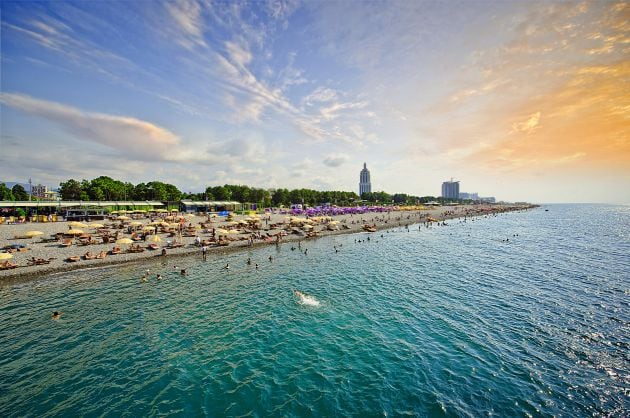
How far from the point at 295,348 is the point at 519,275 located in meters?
28.9

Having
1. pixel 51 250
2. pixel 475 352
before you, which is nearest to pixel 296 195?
pixel 51 250

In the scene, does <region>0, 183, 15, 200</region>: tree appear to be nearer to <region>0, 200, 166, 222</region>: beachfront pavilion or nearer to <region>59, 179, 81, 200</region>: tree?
<region>59, 179, 81, 200</region>: tree

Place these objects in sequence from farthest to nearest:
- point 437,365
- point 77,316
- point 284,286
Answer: point 284,286
point 77,316
point 437,365

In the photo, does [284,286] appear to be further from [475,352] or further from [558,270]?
[558,270]

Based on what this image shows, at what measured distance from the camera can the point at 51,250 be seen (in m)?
33.2

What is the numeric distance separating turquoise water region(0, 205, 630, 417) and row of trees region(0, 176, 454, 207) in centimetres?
6911

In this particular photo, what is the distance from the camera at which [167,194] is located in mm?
95125

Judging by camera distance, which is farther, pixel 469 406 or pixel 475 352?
pixel 475 352

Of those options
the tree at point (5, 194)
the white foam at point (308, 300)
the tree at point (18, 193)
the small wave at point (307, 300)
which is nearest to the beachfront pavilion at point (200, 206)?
the tree at point (5, 194)

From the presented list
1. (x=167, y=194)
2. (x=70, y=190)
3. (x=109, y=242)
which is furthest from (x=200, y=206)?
(x=109, y=242)

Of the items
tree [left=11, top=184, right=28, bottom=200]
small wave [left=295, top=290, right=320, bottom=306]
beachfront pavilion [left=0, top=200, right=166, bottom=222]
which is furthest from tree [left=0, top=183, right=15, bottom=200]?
small wave [left=295, top=290, right=320, bottom=306]

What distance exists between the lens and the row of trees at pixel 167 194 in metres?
77.1

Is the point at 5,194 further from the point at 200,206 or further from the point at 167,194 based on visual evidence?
the point at 200,206

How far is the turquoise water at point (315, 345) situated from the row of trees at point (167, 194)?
2721 inches
